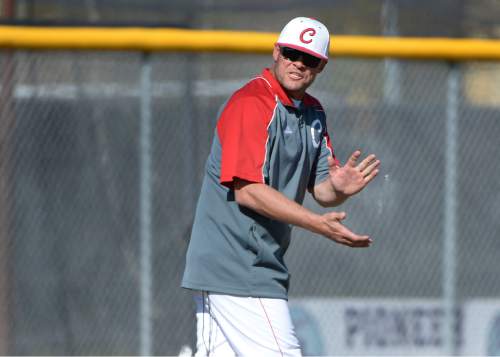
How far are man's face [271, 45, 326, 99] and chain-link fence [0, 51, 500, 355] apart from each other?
2224 millimetres

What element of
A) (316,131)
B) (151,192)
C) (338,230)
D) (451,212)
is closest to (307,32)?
(316,131)

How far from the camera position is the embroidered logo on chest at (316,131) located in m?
3.93

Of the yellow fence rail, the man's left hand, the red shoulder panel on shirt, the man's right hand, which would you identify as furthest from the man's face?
the yellow fence rail

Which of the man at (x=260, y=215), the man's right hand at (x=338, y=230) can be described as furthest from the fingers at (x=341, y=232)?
the man at (x=260, y=215)

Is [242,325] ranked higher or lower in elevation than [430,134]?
lower

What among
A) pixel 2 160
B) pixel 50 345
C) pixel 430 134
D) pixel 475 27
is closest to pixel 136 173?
pixel 2 160

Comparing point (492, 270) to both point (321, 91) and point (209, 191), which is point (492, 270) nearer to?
point (321, 91)

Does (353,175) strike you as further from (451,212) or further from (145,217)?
(451,212)

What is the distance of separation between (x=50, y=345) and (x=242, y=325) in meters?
2.59

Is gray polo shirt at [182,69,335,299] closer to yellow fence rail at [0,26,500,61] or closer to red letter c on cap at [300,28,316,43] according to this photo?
red letter c on cap at [300,28,316,43]

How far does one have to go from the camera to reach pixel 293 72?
12.3 ft

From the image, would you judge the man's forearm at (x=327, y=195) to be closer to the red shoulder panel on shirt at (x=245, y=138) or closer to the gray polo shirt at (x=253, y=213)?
the gray polo shirt at (x=253, y=213)

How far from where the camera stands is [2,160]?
5.95 m

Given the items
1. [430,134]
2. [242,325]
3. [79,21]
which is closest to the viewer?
[242,325]
